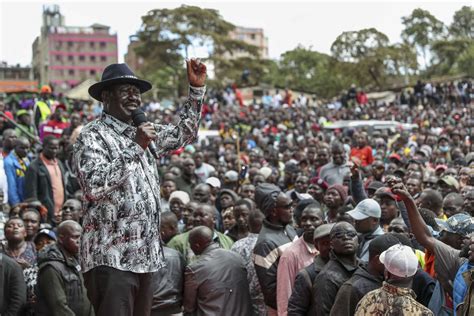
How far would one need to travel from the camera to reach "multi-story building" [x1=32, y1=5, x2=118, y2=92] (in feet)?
334

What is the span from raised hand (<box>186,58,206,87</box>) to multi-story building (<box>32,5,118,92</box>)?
98.6 meters

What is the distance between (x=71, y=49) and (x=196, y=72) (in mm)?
101506

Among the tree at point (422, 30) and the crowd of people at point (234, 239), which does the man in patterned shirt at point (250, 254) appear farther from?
the tree at point (422, 30)

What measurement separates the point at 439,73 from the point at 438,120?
73.8ft

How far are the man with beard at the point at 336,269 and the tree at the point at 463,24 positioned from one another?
3742cm

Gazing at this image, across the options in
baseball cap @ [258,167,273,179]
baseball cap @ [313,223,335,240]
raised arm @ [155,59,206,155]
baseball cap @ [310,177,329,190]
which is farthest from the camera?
baseball cap @ [258,167,273,179]

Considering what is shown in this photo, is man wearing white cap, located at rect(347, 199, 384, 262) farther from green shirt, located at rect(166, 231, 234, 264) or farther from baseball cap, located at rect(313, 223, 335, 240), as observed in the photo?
green shirt, located at rect(166, 231, 234, 264)

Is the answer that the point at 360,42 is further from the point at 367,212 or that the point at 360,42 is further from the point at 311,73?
the point at 367,212

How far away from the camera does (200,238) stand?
6.95 metres

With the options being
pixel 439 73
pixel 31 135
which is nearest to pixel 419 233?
pixel 31 135

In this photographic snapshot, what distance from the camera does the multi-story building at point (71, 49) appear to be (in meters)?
102

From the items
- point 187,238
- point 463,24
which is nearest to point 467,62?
point 463,24

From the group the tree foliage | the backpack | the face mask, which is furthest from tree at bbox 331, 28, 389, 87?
the backpack

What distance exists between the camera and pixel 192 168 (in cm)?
1245
